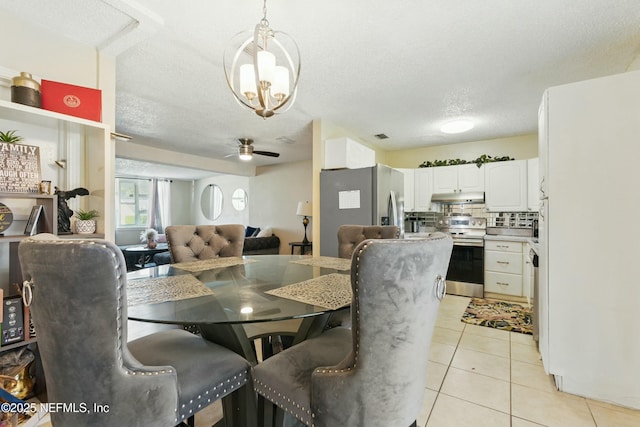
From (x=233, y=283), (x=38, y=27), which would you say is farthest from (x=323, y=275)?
(x=38, y=27)

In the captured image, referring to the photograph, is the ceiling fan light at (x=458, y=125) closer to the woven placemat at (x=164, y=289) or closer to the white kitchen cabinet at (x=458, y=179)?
the white kitchen cabinet at (x=458, y=179)

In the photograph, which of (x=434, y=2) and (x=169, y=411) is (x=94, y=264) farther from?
(x=434, y=2)

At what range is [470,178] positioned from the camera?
14.1ft

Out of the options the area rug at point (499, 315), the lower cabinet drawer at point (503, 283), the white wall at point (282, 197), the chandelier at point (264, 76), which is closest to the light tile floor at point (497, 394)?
the area rug at point (499, 315)

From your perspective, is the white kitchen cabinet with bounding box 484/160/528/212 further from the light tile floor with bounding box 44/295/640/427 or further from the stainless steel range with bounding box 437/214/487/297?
the light tile floor with bounding box 44/295/640/427

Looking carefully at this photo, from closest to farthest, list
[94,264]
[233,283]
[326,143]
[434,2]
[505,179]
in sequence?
[94,264] → [233,283] → [434,2] → [326,143] → [505,179]

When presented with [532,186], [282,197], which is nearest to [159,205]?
[282,197]

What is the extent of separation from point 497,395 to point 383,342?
1539 mm

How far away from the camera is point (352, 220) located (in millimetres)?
3400

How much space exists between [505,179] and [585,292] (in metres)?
2.76

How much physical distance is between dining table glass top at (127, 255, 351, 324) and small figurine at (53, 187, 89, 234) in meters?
0.59

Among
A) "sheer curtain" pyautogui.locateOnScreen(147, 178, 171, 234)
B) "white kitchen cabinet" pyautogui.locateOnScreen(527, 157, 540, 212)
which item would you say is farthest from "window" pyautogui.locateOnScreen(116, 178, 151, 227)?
"white kitchen cabinet" pyautogui.locateOnScreen(527, 157, 540, 212)

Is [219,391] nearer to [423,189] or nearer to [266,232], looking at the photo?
[423,189]

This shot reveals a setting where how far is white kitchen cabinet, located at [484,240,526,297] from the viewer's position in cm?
364
